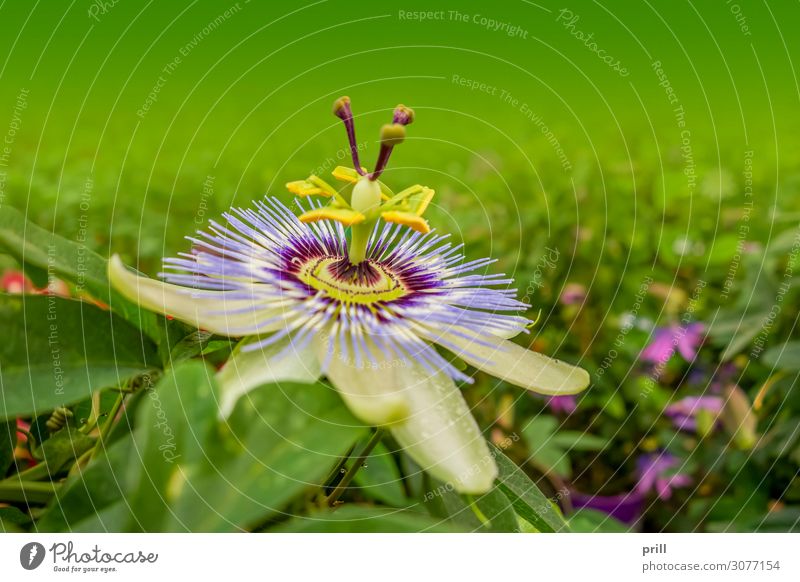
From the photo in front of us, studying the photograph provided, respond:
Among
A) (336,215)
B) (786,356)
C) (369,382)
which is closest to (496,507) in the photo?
(369,382)

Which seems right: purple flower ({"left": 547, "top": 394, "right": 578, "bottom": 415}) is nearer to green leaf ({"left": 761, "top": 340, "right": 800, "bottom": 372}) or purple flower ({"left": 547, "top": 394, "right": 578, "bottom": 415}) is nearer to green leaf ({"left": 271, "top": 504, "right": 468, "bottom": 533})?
green leaf ({"left": 761, "top": 340, "right": 800, "bottom": 372})

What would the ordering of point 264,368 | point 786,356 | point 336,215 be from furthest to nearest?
point 786,356 < point 336,215 < point 264,368

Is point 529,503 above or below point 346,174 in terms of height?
below

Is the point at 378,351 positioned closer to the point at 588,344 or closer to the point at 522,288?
the point at 522,288

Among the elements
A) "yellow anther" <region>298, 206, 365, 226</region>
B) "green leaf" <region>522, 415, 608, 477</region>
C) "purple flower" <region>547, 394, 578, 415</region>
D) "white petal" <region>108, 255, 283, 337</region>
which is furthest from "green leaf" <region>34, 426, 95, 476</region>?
"purple flower" <region>547, 394, 578, 415</region>

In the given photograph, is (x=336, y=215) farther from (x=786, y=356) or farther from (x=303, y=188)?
(x=786, y=356)

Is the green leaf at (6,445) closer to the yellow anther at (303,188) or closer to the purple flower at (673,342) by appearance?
the yellow anther at (303,188)

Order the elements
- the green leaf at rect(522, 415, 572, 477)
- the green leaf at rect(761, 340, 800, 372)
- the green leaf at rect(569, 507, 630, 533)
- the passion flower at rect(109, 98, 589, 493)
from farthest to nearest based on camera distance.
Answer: the green leaf at rect(522, 415, 572, 477) < the green leaf at rect(761, 340, 800, 372) < the green leaf at rect(569, 507, 630, 533) < the passion flower at rect(109, 98, 589, 493)
